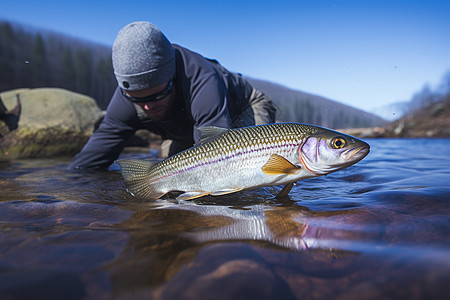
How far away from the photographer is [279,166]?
2.58m

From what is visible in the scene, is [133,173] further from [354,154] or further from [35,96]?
[35,96]

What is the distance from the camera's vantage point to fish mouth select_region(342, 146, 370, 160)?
8.39ft

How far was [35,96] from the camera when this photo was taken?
9938 millimetres

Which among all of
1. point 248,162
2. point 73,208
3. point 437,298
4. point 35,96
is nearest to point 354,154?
point 248,162

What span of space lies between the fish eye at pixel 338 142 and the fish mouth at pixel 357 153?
2.9 inches

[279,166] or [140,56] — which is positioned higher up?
[140,56]

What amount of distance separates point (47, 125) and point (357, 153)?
986 centimetres

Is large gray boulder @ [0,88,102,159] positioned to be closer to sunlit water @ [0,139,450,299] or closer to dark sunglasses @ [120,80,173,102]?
dark sunglasses @ [120,80,173,102]

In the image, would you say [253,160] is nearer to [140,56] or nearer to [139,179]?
[139,179]

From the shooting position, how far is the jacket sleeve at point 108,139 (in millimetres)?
5090

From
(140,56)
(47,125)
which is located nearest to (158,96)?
(140,56)

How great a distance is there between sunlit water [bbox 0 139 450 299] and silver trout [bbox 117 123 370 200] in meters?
0.28

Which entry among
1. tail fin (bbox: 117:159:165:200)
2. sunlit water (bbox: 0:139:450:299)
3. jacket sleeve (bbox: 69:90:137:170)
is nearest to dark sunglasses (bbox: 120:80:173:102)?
jacket sleeve (bbox: 69:90:137:170)

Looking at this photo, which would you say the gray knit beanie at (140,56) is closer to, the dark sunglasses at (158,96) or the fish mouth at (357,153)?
the dark sunglasses at (158,96)
